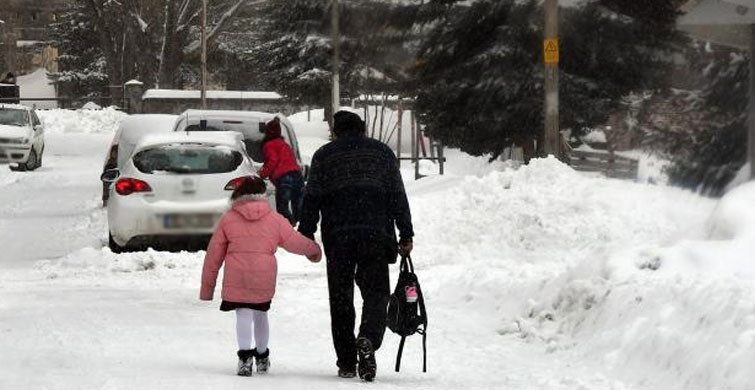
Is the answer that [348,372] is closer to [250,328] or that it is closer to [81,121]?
[250,328]

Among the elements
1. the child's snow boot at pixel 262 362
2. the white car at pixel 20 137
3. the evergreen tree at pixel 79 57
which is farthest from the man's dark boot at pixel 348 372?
the evergreen tree at pixel 79 57

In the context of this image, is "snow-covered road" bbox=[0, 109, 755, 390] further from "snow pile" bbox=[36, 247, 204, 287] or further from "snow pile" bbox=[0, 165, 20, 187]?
"snow pile" bbox=[0, 165, 20, 187]

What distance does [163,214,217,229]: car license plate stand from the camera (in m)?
15.6

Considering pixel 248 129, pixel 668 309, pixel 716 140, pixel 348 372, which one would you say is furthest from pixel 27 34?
pixel 668 309

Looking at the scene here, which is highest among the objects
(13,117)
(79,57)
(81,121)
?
(13,117)

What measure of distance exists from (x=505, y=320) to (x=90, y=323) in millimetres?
3134

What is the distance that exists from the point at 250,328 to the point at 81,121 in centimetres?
4894

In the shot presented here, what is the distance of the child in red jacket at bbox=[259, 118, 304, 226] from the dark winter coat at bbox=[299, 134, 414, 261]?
879cm

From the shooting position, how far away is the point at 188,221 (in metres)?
15.6

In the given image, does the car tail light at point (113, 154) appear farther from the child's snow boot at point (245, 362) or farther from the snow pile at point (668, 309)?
the child's snow boot at point (245, 362)

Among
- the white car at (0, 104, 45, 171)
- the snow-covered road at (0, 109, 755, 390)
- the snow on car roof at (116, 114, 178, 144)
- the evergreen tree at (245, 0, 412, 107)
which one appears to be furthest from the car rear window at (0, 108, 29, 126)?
the snow-covered road at (0, 109, 755, 390)

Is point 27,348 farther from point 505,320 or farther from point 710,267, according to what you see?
point 710,267

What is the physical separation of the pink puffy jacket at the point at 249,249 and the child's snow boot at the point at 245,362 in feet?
0.98

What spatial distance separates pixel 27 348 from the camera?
945cm
